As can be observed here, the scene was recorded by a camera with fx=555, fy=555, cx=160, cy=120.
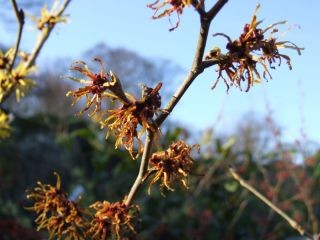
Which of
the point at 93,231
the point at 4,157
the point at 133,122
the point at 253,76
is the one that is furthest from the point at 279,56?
the point at 4,157

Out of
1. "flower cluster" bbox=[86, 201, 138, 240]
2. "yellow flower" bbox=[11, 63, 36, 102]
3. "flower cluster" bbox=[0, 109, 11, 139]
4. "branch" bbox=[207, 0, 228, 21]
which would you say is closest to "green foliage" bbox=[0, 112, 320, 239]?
"flower cluster" bbox=[0, 109, 11, 139]

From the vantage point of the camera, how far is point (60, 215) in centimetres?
129

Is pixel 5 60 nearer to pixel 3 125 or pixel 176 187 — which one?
pixel 3 125

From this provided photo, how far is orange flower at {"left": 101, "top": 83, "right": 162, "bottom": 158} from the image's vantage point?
104 cm

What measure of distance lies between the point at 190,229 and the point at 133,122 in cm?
395

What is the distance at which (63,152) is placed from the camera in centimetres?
814

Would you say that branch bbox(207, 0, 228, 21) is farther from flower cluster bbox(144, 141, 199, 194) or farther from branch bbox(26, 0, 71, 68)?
branch bbox(26, 0, 71, 68)

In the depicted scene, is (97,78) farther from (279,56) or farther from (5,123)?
(5,123)

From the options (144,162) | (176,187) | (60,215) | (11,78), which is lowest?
(60,215)

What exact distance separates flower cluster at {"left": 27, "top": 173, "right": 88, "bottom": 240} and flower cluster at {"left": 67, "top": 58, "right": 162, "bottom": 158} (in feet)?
0.96

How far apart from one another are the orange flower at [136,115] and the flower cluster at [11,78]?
74 centimetres

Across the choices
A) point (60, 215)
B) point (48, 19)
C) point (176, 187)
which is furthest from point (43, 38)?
point (176, 187)

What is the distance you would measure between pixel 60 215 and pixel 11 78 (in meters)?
0.62

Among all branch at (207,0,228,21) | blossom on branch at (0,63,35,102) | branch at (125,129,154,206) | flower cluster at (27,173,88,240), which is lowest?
flower cluster at (27,173,88,240)
